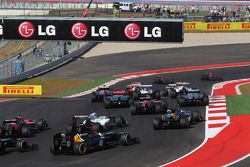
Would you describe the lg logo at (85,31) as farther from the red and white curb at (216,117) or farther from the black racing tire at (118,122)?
the black racing tire at (118,122)

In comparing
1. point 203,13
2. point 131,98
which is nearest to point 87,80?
point 131,98

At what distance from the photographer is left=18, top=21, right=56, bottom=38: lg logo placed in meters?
38.5

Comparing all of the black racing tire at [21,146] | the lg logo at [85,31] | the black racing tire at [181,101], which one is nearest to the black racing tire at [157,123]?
the black racing tire at [21,146]

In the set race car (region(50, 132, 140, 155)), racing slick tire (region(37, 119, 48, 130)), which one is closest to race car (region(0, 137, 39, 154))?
race car (region(50, 132, 140, 155))

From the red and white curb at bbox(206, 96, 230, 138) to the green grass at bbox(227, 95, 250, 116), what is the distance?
0.92 ft

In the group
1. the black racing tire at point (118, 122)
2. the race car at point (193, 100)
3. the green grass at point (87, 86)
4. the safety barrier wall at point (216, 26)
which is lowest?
the green grass at point (87, 86)

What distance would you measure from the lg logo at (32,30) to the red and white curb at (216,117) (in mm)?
10375

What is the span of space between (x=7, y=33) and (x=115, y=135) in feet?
57.9

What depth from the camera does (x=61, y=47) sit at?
56.8 m

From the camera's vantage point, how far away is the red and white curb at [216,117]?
26.1 meters

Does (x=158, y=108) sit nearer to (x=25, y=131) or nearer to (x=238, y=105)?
(x=238, y=105)

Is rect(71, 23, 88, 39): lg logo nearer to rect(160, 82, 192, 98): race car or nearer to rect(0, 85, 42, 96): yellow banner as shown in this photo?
rect(0, 85, 42, 96): yellow banner

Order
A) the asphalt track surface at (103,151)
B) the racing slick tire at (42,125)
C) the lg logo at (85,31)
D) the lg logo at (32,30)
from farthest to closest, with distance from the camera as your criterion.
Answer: the lg logo at (32,30) < the lg logo at (85,31) < the racing slick tire at (42,125) < the asphalt track surface at (103,151)

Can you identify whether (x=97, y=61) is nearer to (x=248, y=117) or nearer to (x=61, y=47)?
(x=61, y=47)
